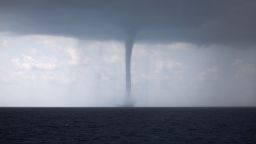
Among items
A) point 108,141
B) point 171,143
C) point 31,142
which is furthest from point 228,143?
point 31,142

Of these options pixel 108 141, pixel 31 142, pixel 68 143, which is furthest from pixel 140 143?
pixel 31 142

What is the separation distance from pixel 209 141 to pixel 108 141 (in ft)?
50.2

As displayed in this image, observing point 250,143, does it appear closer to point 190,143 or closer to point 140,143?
point 190,143

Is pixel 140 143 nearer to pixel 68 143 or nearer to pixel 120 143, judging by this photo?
pixel 120 143

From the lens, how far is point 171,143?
200ft

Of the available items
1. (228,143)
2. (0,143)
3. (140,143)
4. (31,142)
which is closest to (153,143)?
(140,143)

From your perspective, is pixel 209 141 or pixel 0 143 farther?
pixel 209 141

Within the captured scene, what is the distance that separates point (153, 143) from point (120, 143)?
4753 mm

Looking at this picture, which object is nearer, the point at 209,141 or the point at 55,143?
the point at 55,143

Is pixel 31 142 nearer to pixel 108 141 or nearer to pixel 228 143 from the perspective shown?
pixel 108 141

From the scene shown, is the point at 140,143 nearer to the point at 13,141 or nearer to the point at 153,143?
the point at 153,143

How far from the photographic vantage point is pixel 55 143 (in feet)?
199

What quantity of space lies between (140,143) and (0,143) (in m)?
19.9

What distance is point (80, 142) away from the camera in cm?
6259
